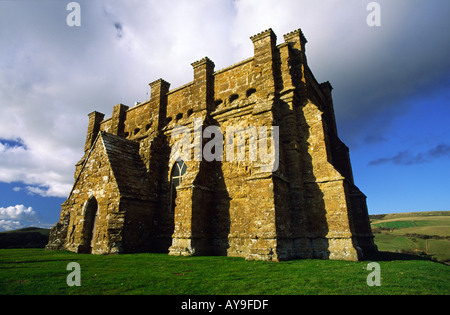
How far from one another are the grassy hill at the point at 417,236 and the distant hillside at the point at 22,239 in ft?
87.9

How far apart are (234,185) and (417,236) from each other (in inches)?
1137

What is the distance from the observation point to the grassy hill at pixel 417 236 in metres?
20.0

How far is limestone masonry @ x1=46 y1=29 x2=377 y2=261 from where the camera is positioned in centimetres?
955

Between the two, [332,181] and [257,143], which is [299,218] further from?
[257,143]

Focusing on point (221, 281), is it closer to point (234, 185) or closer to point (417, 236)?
point (234, 185)

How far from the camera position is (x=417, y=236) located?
28281mm

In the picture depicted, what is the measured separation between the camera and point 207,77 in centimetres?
1403

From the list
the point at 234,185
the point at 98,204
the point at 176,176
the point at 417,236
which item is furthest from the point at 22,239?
the point at 417,236

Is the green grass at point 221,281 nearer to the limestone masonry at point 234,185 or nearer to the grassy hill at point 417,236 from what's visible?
the limestone masonry at point 234,185

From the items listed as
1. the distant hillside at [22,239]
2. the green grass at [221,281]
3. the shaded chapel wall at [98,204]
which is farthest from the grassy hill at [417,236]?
the distant hillside at [22,239]

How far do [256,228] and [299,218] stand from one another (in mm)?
2189

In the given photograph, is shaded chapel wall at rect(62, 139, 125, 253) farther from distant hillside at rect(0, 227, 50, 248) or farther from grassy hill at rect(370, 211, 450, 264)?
grassy hill at rect(370, 211, 450, 264)

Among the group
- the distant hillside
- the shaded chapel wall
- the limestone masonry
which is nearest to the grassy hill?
the limestone masonry

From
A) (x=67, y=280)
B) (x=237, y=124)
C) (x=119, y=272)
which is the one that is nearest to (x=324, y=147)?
(x=237, y=124)
